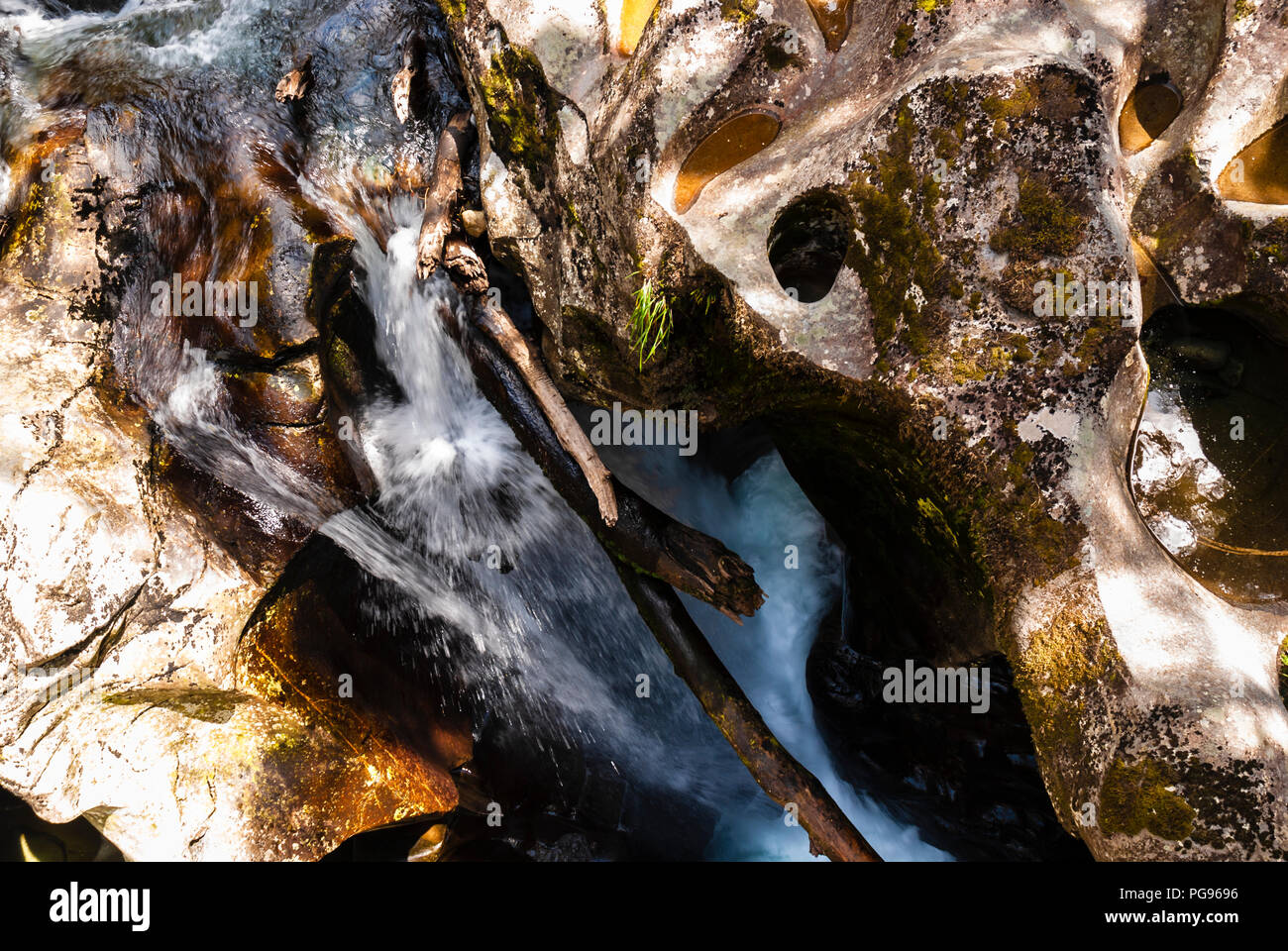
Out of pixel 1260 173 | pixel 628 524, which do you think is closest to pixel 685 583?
pixel 628 524

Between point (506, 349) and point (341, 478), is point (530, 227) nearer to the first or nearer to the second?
point (506, 349)

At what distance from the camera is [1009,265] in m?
2.79

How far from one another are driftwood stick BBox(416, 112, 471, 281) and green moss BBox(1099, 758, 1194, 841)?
397 cm

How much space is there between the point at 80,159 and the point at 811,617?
5605 mm

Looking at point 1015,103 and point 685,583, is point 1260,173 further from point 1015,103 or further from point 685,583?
point 685,583

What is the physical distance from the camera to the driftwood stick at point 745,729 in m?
3.56

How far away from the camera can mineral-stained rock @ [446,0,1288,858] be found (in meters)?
2.72

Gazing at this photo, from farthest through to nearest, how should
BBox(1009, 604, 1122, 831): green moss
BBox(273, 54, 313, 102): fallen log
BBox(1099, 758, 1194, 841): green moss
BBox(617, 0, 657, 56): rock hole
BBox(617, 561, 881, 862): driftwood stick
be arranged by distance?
1. BBox(273, 54, 313, 102): fallen log
2. BBox(617, 561, 881, 862): driftwood stick
3. BBox(617, 0, 657, 56): rock hole
4. BBox(1009, 604, 1122, 831): green moss
5. BBox(1099, 758, 1194, 841): green moss

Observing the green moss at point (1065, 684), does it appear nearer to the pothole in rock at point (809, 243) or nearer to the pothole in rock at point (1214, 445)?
the pothole in rock at point (1214, 445)

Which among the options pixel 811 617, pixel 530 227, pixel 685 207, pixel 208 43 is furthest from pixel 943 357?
pixel 208 43

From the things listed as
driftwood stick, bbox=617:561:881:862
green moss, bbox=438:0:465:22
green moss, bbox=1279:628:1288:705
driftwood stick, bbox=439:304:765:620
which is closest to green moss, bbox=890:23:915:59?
green moss, bbox=438:0:465:22

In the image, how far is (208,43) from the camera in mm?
4375

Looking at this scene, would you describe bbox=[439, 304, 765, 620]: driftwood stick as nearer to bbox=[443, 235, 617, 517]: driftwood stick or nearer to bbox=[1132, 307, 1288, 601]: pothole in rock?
bbox=[443, 235, 617, 517]: driftwood stick

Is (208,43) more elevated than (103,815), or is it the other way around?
(208,43)
